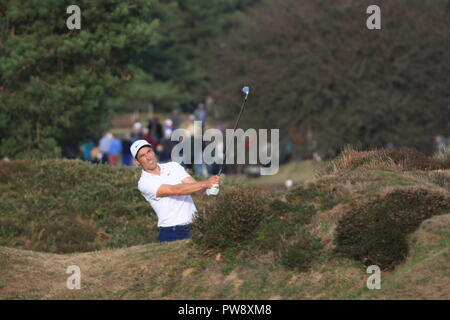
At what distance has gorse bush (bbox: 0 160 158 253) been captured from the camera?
1741 cm

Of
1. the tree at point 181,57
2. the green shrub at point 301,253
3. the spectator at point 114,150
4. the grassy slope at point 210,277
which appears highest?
the tree at point 181,57

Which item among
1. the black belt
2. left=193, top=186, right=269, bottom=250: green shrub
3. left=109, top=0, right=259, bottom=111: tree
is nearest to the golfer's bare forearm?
left=193, top=186, right=269, bottom=250: green shrub

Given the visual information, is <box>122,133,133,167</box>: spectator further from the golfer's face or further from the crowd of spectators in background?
the golfer's face

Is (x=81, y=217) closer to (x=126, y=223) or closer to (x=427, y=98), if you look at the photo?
(x=126, y=223)

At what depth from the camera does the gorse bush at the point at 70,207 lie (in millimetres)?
17406

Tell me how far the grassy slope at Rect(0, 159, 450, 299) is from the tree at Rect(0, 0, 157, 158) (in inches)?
629

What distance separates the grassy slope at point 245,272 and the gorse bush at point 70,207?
4594mm

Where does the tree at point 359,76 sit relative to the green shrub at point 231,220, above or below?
above

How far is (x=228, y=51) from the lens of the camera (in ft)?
155

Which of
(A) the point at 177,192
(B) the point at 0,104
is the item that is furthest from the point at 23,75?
(A) the point at 177,192

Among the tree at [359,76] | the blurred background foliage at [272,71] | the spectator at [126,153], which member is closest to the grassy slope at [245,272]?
the blurred background foliage at [272,71]

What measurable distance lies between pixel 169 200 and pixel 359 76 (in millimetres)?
28643

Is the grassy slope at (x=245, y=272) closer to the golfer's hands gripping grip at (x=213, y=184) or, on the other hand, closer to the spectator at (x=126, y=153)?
the golfer's hands gripping grip at (x=213, y=184)
